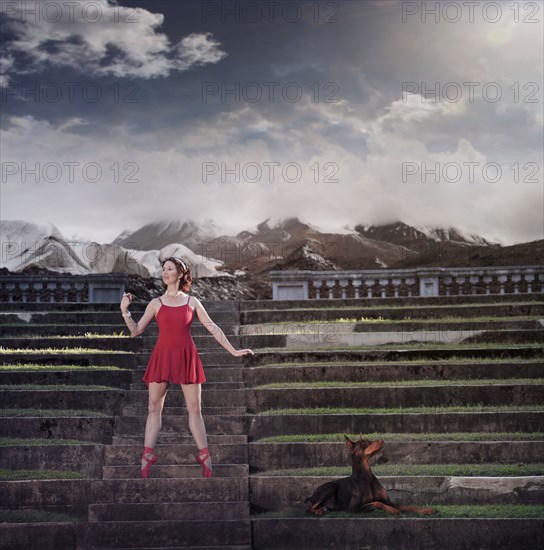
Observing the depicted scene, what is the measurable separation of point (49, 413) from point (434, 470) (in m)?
4.46

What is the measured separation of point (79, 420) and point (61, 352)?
93.3 inches

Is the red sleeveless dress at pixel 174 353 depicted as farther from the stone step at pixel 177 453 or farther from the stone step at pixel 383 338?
the stone step at pixel 383 338

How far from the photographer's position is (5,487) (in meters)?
8.20

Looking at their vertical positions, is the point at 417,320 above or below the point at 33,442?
above

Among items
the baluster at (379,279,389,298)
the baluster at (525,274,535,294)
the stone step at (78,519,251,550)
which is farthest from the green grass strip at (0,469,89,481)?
the baluster at (525,274,535,294)

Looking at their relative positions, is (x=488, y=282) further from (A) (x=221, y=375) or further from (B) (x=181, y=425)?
(B) (x=181, y=425)

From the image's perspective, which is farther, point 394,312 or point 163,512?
point 394,312

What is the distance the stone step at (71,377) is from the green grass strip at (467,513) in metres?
3.39

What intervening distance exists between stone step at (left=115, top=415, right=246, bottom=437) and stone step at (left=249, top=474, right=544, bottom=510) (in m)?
1.29

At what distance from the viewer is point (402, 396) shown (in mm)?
10000

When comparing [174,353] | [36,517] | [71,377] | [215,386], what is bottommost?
[36,517]

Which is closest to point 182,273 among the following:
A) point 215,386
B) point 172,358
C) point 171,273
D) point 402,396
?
point 171,273

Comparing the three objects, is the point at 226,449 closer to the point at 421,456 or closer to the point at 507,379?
the point at 421,456

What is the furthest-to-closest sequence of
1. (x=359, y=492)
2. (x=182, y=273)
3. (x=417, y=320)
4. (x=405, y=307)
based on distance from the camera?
(x=405, y=307) < (x=417, y=320) < (x=182, y=273) < (x=359, y=492)
